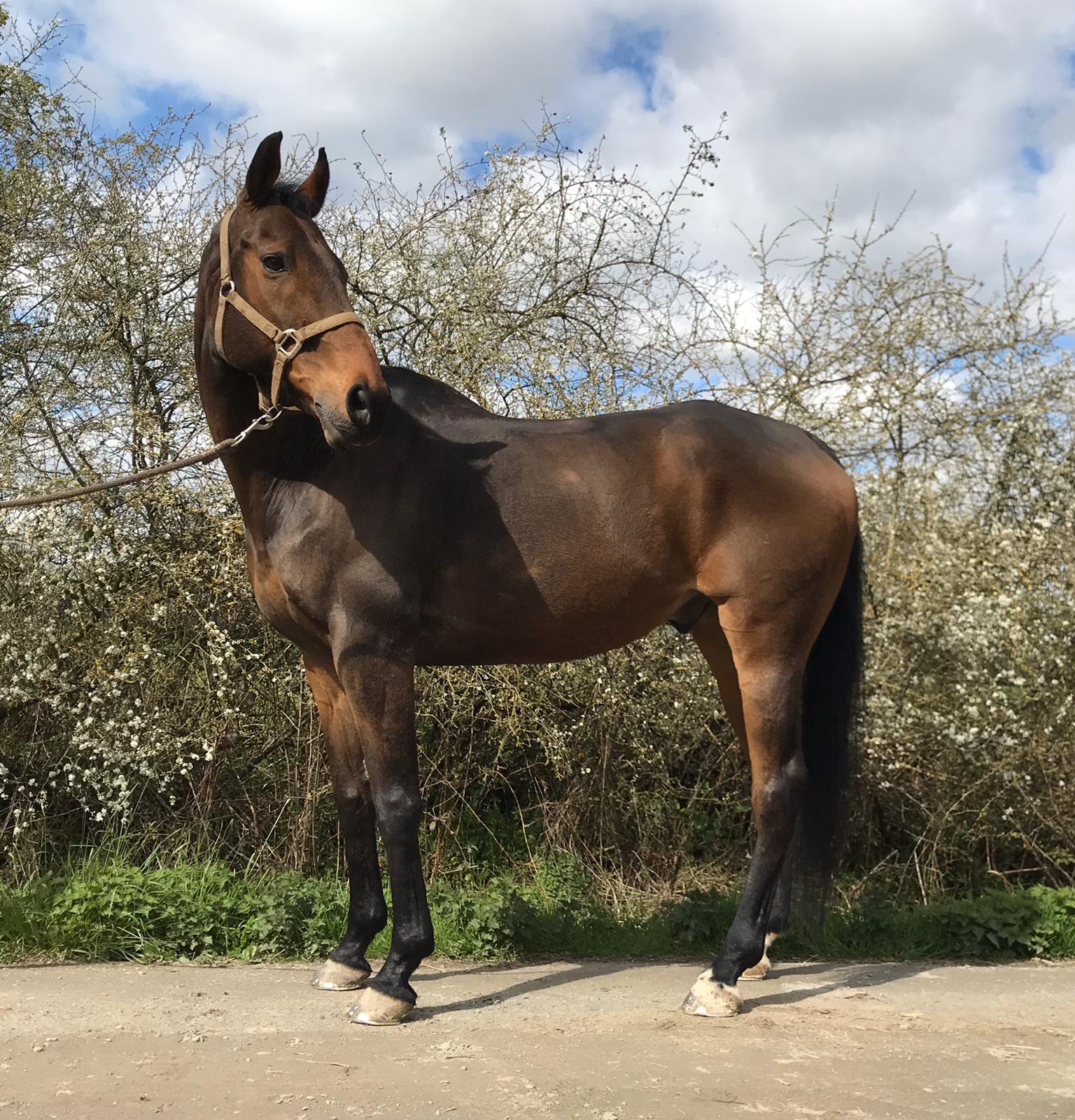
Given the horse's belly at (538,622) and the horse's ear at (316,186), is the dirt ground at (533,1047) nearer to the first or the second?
the horse's belly at (538,622)

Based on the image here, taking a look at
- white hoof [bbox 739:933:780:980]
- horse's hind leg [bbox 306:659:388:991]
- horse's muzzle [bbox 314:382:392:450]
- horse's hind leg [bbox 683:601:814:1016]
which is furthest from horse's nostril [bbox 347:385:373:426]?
white hoof [bbox 739:933:780:980]

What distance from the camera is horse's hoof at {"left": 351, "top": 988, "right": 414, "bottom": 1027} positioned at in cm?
360

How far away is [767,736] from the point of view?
4.17 metres

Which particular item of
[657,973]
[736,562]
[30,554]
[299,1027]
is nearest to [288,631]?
[299,1027]

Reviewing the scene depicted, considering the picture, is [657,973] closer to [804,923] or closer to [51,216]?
[804,923]

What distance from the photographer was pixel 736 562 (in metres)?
4.21

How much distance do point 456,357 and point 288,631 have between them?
106 inches

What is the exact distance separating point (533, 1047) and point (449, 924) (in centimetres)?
153

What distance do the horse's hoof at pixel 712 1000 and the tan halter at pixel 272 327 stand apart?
8.60ft

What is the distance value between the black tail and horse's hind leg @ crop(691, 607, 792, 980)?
90 millimetres

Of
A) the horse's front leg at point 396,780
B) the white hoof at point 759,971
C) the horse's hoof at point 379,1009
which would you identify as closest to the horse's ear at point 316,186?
the horse's front leg at point 396,780

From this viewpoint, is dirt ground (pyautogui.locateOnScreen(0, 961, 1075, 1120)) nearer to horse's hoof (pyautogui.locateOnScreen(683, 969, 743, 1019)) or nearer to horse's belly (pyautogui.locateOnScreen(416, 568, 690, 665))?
horse's hoof (pyautogui.locateOnScreen(683, 969, 743, 1019))

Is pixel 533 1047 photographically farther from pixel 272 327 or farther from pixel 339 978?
pixel 272 327

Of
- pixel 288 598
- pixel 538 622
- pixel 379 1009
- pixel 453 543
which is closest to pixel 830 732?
pixel 538 622
